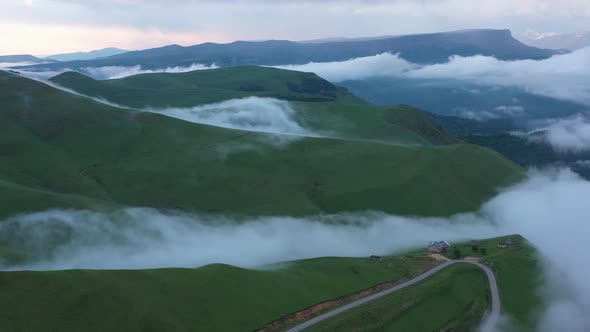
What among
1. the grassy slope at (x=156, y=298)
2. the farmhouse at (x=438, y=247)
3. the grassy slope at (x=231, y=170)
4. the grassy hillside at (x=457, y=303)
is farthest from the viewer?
the grassy slope at (x=231, y=170)

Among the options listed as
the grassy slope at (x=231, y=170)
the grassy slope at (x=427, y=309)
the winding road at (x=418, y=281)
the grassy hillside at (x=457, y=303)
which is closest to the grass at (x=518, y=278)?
the grassy hillside at (x=457, y=303)

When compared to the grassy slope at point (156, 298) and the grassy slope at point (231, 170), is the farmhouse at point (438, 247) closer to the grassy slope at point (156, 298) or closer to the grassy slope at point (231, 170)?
the grassy slope at point (156, 298)

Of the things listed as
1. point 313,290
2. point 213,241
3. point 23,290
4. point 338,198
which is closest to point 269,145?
point 338,198

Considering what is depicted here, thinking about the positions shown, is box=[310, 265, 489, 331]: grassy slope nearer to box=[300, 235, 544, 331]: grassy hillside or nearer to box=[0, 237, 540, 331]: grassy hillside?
box=[300, 235, 544, 331]: grassy hillside

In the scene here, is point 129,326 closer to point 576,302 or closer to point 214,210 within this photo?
point 576,302

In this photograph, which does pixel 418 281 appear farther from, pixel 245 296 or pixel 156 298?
pixel 156 298

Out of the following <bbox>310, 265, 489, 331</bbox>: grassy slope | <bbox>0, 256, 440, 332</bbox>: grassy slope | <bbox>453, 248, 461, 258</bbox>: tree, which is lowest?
<bbox>453, 248, 461, 258</bbox>: tree

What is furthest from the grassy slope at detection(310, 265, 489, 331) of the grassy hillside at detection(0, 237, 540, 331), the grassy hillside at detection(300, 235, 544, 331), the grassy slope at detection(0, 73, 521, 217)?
the grassy slope at detection(0, 73, 521, 217)
